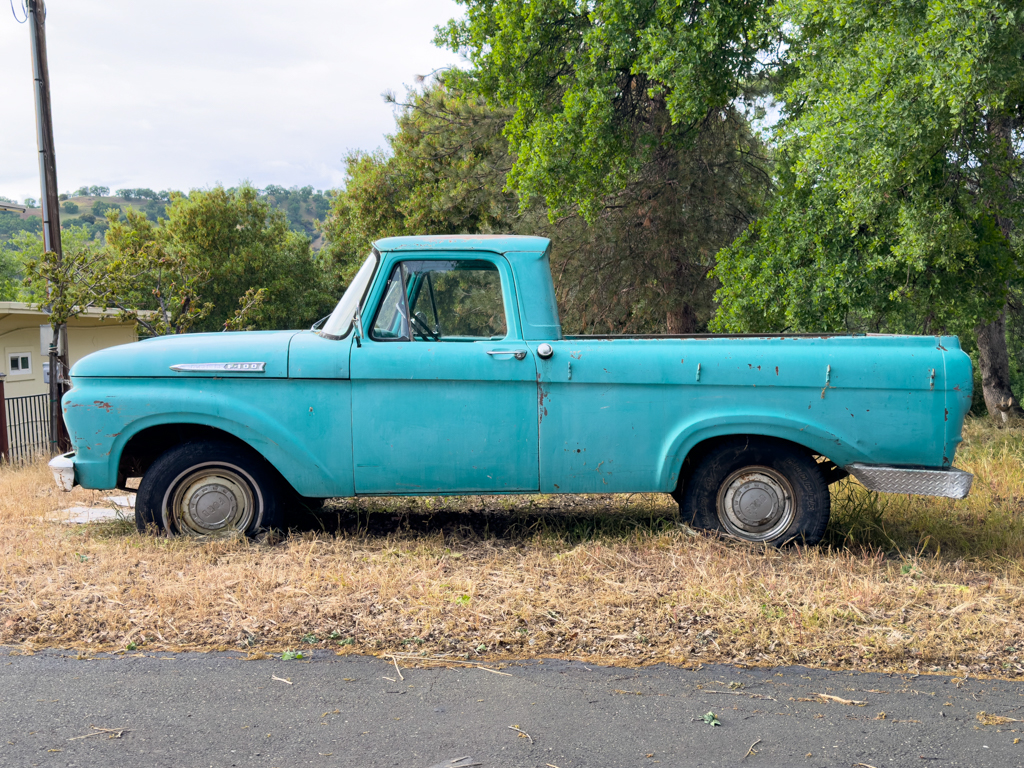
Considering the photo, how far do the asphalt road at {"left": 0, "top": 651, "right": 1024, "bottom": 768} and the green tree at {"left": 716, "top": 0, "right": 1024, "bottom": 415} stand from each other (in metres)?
6.48

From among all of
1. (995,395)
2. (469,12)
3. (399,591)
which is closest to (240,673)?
(399,591)

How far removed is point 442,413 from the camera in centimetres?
509

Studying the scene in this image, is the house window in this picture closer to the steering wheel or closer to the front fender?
the front fender

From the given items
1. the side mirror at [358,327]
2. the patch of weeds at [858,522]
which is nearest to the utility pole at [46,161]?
the side mirror at [358,327]

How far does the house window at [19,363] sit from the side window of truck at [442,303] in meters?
18.5

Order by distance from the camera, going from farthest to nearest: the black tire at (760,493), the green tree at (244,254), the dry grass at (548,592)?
the green tree at (244,254) < the black tire at (760,493) < the dry grass at (548,592)

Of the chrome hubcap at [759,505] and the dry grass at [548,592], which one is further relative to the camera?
the chrome hubcap at [759,505]

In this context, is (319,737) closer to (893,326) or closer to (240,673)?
(240,673)

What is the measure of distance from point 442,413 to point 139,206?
388 ft

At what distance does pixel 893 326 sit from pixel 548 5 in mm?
7789

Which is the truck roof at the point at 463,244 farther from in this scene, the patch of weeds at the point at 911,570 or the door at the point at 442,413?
the patch of weeds at the point at 911,570

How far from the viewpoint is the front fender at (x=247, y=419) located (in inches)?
202

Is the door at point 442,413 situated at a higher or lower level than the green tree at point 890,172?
lower

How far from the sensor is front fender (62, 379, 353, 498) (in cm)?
513
